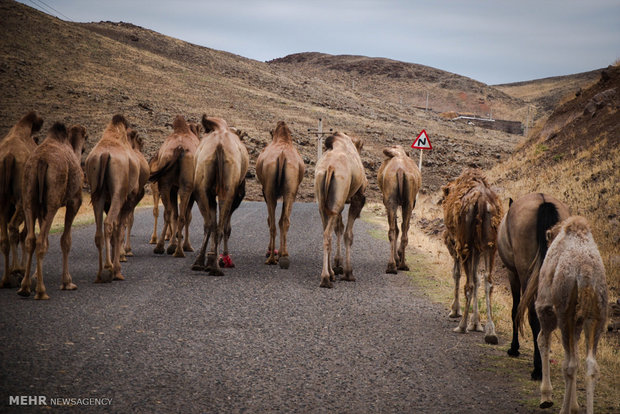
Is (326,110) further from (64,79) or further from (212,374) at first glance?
(212,374)

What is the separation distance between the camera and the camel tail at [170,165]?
12.4 m

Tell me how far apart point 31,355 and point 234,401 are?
217 centimetres

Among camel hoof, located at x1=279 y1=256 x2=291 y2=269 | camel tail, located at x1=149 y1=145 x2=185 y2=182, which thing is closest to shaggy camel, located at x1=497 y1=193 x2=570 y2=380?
camel hoof, located at x1=279 y1=256 x2=291 y2=269

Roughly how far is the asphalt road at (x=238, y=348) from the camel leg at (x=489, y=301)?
191mm

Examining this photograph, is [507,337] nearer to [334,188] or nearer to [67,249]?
[334,188]

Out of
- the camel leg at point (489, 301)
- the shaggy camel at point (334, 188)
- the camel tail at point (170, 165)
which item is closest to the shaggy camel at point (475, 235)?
the camel leg at point (489, 301)

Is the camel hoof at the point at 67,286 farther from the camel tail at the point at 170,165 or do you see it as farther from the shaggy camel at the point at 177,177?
the camel tail at the point at 170,165

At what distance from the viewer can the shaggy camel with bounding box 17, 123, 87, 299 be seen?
7980mm

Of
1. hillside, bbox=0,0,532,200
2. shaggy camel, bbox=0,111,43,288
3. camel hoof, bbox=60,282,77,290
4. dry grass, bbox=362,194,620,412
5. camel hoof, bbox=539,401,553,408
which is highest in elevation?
hillside, bbox=0,0,532,200

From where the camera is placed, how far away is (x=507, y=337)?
761cm

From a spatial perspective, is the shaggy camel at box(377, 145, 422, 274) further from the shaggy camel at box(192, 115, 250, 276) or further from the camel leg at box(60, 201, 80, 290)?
the camel leg at box(60, 201, 80, 290)

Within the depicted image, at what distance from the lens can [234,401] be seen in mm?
4895

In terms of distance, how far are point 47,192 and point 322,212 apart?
181 inches

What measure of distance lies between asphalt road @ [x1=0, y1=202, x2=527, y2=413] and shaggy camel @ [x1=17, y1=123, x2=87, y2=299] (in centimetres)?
41
